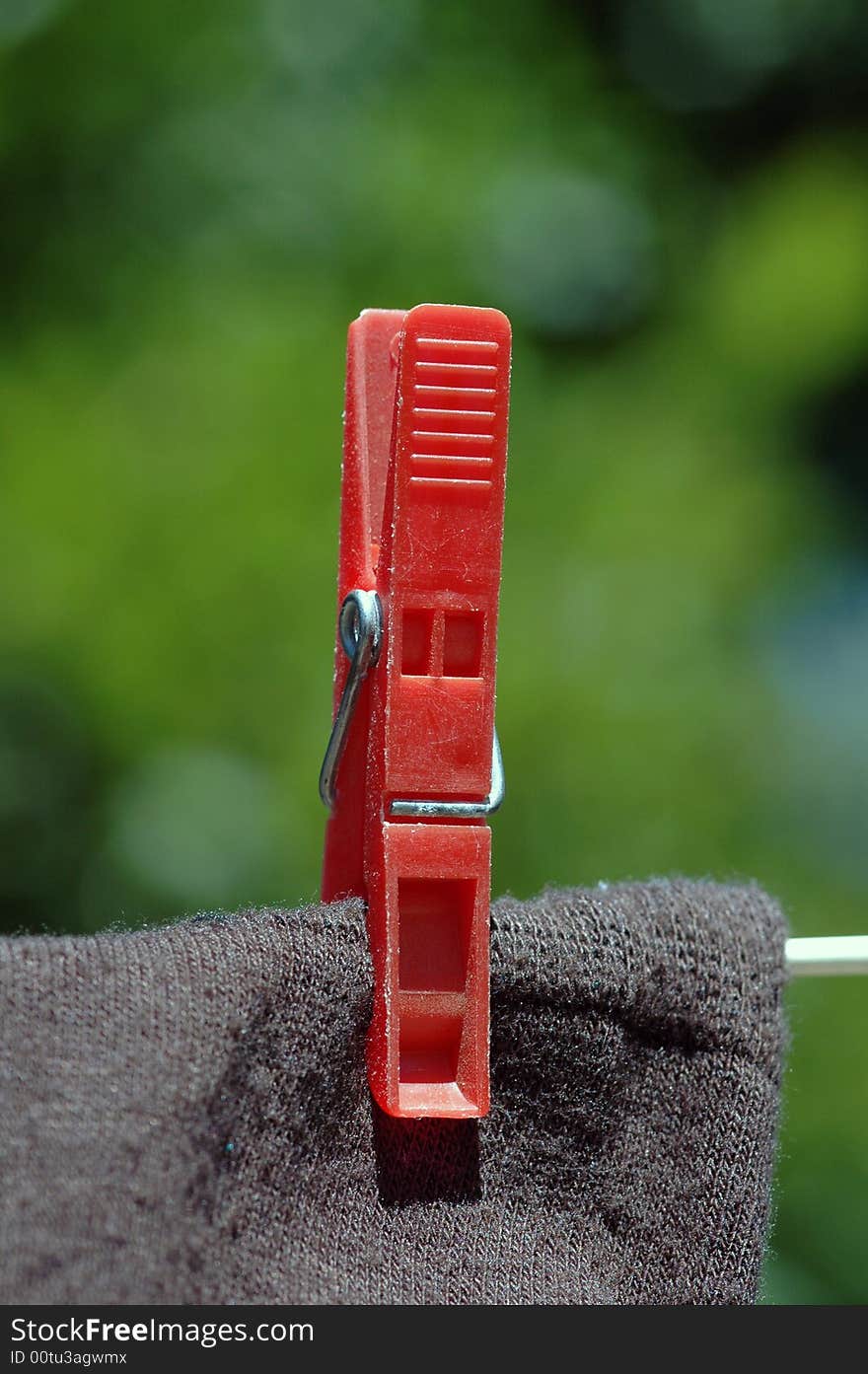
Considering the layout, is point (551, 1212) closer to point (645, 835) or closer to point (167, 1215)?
point (167, 1215)

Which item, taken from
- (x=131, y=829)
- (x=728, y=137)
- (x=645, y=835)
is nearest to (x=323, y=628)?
(x=131, y=829)

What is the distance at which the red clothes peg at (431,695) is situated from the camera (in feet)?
1.32

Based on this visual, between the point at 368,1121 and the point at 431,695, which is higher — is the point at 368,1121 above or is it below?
below

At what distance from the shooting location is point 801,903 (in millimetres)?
1743

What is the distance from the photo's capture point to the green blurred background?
5.02 feet

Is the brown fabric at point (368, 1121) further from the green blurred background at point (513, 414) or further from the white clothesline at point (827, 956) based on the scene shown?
the green blurred background at point (513, 414)

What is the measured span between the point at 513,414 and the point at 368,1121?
1301mm

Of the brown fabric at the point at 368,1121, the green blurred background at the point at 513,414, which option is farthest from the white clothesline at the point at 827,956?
the green blurred background at the point at 513,414

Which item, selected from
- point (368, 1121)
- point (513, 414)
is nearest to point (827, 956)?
point (368, 1121)

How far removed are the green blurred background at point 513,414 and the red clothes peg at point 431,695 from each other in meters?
1.11

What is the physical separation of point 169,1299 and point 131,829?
129 centimetres

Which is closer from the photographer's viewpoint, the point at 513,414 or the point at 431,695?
the point at 431,695

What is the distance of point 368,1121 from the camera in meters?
0.45

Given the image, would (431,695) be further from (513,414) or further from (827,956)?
(513,414)
